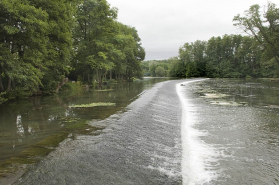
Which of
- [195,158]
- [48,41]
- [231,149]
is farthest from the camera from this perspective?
[48,41]

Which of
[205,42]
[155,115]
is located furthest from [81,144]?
[205,42]

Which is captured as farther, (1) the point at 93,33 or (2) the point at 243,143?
(1) the point at 93,33

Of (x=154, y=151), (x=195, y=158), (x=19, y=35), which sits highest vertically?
(x=19, y=35)

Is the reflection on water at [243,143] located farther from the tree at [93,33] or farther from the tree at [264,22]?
the tree at [264,22]

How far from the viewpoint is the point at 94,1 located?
1098 inches

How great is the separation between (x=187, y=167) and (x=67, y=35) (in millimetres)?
15651

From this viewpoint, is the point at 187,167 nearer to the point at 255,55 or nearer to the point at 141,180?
the point at 141,180

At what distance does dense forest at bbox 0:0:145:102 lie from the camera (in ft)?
36.4


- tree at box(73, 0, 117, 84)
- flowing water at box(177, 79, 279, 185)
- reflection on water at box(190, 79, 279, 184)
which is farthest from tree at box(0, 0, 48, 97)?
tree at box(73, 0, 117, 84)

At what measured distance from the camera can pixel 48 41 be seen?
1659 centimetres

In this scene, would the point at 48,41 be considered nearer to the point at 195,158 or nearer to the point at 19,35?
the point at 19,35

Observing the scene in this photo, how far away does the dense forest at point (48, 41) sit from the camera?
1109cm

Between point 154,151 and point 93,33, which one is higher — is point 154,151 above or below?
below

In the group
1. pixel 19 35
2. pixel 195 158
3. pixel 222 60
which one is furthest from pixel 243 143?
pixel 222 60
